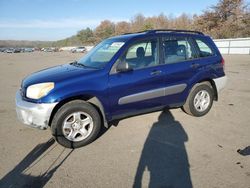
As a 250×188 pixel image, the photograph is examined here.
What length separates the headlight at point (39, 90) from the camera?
4082 mm

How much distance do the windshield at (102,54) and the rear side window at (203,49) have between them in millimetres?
1906

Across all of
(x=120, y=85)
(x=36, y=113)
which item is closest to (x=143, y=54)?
(x=120, y=85)

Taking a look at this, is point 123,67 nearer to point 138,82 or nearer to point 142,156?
point 138,82

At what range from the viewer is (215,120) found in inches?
214

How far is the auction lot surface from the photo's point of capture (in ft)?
10.8

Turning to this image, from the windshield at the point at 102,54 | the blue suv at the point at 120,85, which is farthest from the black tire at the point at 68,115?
the windshield at the point at 102,54

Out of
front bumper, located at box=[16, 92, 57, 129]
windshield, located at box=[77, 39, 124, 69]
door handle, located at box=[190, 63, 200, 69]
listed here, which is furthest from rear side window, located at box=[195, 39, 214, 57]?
front bumper, located at box=[16, 92, 57, 129]

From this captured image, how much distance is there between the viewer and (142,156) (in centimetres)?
390

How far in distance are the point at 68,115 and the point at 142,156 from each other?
4.61ft

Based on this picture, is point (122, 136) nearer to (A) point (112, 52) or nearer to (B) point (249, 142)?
(A) point (112, 52)

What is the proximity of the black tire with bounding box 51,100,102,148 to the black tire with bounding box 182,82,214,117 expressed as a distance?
2.17 m

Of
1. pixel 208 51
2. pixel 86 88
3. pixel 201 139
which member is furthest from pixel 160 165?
pixel 208 51

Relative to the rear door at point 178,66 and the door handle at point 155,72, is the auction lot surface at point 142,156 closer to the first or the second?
the rear door at point 178,66

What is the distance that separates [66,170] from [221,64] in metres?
4.30
